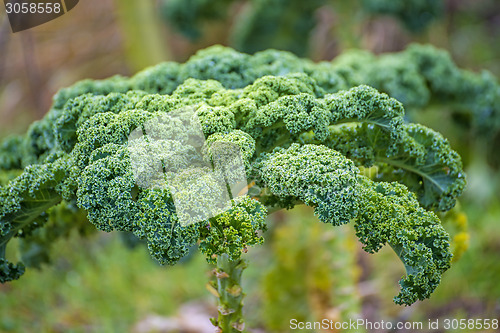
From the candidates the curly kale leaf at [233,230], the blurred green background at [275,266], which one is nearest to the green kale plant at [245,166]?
the curly kale leaf at [233,230]

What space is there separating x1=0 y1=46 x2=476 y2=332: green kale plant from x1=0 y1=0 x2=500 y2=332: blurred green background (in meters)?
0.55

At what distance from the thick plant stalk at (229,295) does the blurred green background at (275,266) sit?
0.84 meters

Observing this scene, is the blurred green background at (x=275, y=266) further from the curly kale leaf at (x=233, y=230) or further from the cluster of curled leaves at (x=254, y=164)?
the curly kale leaf at (x=233, y=230)

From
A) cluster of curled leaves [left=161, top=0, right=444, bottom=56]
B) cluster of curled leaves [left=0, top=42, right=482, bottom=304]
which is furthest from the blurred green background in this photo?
cluster of curled leaves [left=0, top=42, right=482, bottom=304]

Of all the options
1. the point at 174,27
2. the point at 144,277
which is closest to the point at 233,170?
the point at 144,277

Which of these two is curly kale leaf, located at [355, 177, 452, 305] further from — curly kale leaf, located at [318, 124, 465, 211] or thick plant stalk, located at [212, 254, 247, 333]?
thick plant stalk, located at [212, 254, 247, 333]

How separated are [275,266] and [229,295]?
1.46 meters

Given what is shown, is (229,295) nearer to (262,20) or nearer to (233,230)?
(233,230)

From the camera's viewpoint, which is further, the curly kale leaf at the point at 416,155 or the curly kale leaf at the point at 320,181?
the curly kale leaf at the point at 416,155

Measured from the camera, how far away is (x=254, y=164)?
138cm

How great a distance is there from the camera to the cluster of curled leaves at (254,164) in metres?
1.25

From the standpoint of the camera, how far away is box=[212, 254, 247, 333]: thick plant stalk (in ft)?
4.87

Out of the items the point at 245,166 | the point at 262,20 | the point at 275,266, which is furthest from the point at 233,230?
the point at 262,20

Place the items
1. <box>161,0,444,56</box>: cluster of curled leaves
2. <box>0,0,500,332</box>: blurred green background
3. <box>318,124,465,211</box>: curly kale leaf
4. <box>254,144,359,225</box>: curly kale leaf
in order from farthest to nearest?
<box>161,0,444,56</box>: cluster of curled leaves
<box>0,0,500,332</box>: blurred green background
<box>318,124,465,211</box>: curly kale leaf
<box>254,144,359,225</box>: curly kale leaf
